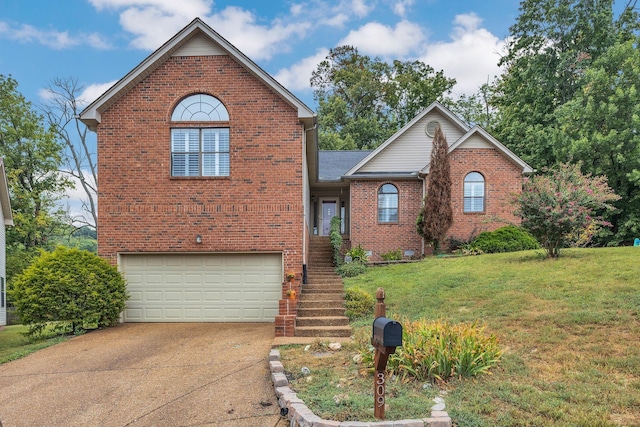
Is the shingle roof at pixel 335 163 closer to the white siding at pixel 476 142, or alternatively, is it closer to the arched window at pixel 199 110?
the white siding at pixel 476 142

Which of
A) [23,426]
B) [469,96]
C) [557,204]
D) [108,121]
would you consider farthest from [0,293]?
[469,96]

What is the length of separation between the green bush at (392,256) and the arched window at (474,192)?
3.32m

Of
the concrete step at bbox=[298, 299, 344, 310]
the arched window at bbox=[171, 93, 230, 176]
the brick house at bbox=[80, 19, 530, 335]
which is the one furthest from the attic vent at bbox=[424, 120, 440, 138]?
the concrete step at bbox=[298, 299, 344, 310]

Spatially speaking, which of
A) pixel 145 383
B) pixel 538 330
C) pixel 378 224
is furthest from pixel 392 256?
pixel 145 383

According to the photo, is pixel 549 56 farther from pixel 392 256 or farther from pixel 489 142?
pixel 392 256

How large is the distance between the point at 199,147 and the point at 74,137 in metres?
20.9

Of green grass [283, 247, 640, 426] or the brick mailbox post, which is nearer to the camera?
the brick mailbox post

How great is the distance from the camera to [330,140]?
98.9 ft

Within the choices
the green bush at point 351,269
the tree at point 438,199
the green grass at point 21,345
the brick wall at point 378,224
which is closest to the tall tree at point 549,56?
the tree at point 438,199

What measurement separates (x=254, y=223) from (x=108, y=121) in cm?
471

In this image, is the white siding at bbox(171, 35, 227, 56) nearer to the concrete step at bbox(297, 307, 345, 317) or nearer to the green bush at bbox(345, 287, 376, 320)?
the concrete step at bbox(297, 307, 345, 317)

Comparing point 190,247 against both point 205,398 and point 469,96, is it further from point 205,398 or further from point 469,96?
point 469,96

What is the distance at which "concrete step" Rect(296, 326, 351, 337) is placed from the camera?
8148 millimetres

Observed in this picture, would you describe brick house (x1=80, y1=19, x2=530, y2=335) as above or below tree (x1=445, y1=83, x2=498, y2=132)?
below
